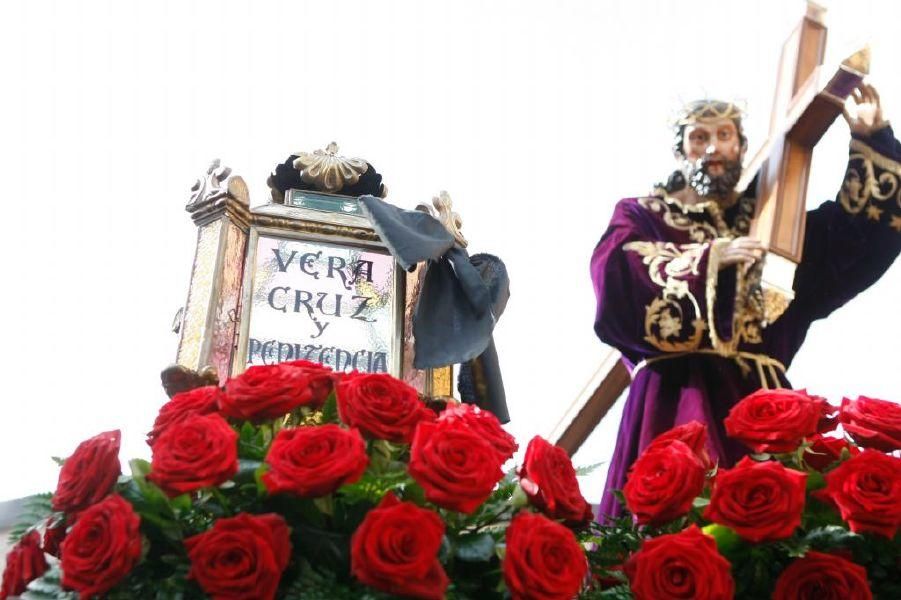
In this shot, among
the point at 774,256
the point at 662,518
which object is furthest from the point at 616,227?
the point at 662,518

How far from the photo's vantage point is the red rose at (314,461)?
165 cm

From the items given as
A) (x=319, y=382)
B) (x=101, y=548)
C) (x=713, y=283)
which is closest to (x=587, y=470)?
(x=319, y=382)

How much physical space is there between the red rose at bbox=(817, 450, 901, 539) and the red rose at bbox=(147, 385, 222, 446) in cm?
74

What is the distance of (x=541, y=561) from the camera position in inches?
64.4

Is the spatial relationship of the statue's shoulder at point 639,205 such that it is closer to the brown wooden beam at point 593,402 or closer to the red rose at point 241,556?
the brown wooden beam at point 593,402

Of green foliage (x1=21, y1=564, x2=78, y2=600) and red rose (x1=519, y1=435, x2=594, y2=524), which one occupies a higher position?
red rose (x1=519, y1=435, x2=594, y2=524)

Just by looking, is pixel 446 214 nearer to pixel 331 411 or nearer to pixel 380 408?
pixel 331 411

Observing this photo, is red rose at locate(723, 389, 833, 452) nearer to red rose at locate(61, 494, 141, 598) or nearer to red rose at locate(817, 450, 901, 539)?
red rose at locate(817, 450, 901, 539)

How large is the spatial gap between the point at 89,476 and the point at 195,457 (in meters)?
0.14

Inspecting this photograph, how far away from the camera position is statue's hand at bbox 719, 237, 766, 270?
2.82 m

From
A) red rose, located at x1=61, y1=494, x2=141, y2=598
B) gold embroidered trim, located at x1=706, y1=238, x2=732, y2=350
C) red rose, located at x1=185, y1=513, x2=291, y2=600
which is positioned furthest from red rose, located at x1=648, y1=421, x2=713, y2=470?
gold embroidered trim, located at x1=706, y1=238, x2=732, y2=350

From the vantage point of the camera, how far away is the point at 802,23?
9.91 feet

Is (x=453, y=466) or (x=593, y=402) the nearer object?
(x=453, y=466)

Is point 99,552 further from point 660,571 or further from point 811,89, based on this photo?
point 811,89
